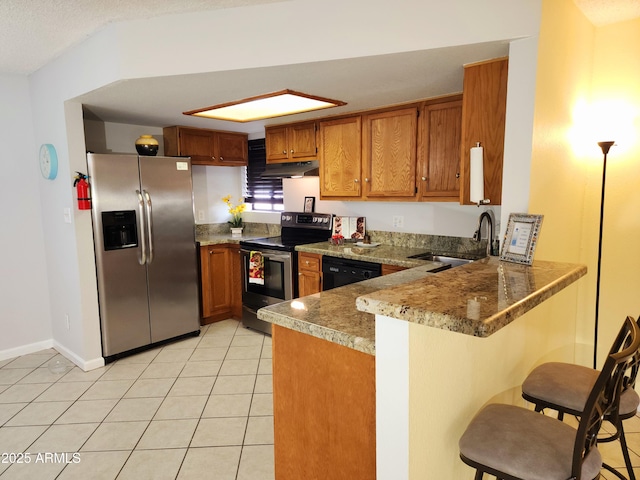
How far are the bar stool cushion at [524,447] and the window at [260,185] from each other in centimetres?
385

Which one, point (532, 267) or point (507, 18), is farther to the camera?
point (507, 18)

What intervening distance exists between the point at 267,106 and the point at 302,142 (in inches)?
30.3

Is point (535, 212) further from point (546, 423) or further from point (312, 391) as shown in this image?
point (312, 391)

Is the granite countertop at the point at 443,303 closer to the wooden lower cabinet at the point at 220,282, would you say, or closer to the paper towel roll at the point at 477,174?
the paper towel roll at the point at 477,174

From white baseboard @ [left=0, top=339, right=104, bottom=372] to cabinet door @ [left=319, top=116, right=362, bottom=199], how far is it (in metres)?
2.53

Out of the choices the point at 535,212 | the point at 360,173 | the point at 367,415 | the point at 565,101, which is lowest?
the point at 367,415

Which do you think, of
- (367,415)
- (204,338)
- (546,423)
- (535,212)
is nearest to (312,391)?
(367,415)

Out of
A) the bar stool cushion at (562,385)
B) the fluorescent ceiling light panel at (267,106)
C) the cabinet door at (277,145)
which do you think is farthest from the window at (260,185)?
the bar stool cushion at (562,385)

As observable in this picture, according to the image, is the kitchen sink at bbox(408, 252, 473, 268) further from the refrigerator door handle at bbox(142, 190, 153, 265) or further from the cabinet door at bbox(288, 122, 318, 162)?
the refrigerator door handle at bbox(142, 190, 153, 265)

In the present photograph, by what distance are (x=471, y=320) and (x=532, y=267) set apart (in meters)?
0.90

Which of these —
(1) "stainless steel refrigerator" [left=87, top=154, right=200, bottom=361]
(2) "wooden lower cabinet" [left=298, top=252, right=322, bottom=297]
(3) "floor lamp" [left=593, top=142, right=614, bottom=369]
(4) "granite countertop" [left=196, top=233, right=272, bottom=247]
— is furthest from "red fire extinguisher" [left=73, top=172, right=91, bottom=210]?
(3) "floor lamp" [left=593, top=142, right=614, bottom=369]

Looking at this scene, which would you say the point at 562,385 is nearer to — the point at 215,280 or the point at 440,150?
the point at 440,150

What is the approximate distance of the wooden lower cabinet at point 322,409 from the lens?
1512 mm

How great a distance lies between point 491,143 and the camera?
2207mm
